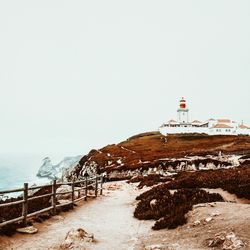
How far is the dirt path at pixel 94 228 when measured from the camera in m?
11.2

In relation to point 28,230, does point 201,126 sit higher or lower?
higher

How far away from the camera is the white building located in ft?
483

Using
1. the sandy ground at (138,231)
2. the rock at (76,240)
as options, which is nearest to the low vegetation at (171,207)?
the sandy ground at (138,231)

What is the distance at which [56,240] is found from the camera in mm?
11781

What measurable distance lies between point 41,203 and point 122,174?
38233 millimetres

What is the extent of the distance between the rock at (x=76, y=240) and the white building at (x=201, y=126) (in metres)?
141

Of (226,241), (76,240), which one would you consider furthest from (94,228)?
(226,241)

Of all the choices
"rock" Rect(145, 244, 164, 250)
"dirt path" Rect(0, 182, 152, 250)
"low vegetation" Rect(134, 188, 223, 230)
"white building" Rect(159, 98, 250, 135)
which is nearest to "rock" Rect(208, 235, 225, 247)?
"rock" Rect(145, 244, 164, 250)

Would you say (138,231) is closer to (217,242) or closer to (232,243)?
(217,242)

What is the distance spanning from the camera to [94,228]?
47.2 ft

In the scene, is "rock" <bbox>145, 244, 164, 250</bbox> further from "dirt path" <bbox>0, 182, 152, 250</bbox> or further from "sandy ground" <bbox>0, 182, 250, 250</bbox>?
"dirt path" <bbox>0, 182, 152, 250</bbox>

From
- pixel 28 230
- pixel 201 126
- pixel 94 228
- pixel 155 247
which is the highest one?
pixel 201 126

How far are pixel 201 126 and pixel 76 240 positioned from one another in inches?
5802

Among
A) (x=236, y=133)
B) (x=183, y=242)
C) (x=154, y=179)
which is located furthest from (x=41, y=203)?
(x=236, y=133)
